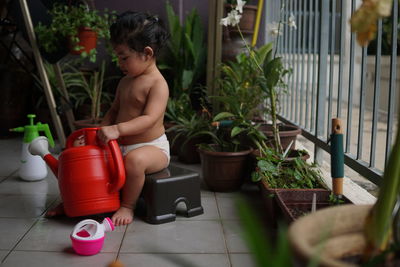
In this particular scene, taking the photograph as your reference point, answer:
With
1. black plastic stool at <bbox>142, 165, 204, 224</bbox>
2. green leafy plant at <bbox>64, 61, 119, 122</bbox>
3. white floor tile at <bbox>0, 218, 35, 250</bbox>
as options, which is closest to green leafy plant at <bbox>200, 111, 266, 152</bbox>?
black plastic stool at <bbox>142, 165, 204, 224</bbox>

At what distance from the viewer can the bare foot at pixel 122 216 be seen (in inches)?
65.7

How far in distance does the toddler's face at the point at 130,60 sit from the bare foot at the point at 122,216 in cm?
55

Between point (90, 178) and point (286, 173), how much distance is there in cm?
76

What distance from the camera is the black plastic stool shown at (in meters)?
1.69

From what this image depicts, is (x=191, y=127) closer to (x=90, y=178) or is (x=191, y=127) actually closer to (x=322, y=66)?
(x=322, y=66)

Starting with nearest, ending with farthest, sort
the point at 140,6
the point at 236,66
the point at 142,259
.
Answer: the point at 142,259, the point at 236,66, the point at 140,6

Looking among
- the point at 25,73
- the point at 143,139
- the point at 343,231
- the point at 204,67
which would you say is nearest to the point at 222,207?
the point at 143,139

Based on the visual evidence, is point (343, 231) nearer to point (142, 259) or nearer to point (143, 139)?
point (142, 259)

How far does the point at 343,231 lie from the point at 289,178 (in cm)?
112

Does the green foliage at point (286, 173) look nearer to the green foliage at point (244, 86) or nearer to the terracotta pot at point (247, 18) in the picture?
the green foliage at point (244, 86)

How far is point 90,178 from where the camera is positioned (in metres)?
1.62

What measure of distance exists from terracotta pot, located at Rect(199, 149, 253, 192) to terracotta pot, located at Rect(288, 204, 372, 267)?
4.33ft

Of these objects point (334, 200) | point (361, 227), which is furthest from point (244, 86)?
point (361, 227)

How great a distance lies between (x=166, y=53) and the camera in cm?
344
